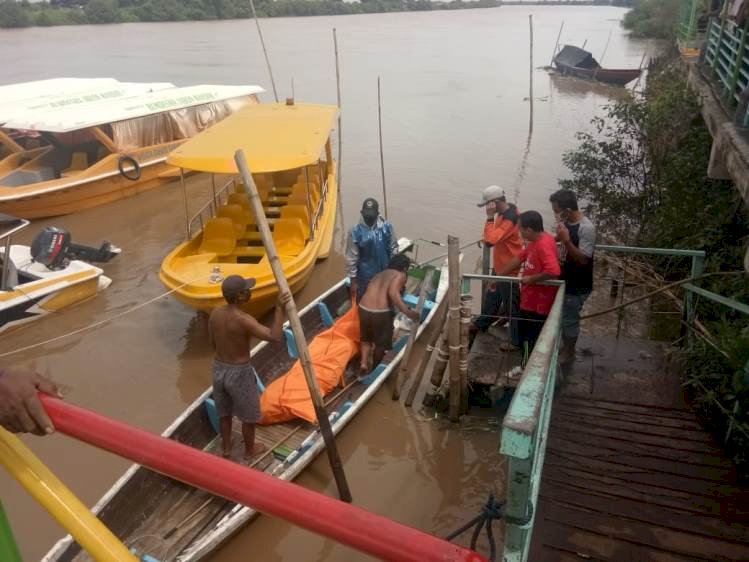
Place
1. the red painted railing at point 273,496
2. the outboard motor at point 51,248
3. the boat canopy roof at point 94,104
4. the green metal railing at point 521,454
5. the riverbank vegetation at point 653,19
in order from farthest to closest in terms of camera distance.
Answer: the riverbank vegetation at point 653,19, the boat canopy roof at point 94,104, the outboard motor at point 51,248, the green metal railing at point 521,454, the red painted railing at point 273,496

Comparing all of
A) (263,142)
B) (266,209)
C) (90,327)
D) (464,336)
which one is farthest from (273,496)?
(266,209)

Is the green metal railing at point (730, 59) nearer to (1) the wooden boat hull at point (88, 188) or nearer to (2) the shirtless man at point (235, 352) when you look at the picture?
(2) the shirtless man at point (235, 352)

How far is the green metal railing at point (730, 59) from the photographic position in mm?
6051

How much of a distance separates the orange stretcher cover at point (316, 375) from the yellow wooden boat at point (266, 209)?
1.14m

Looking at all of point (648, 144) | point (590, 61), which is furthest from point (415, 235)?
point (590, 61)

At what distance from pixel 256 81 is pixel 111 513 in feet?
90.7

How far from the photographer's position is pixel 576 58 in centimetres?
3144

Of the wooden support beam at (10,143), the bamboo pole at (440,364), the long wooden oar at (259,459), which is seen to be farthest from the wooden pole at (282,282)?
the wooden support beam at (10,143)

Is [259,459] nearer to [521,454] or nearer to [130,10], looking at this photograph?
[521,454]

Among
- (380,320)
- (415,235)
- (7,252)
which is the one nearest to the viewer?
(380,320)

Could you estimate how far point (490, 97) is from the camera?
26.0 metres

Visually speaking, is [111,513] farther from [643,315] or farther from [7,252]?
[643,315]

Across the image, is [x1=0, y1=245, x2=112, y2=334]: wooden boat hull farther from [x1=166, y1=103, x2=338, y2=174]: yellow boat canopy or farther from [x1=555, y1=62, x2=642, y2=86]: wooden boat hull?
[x1=555, y1=62, x2=642, y2=86]: wooden boat hull

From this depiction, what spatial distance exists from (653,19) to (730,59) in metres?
43.1
